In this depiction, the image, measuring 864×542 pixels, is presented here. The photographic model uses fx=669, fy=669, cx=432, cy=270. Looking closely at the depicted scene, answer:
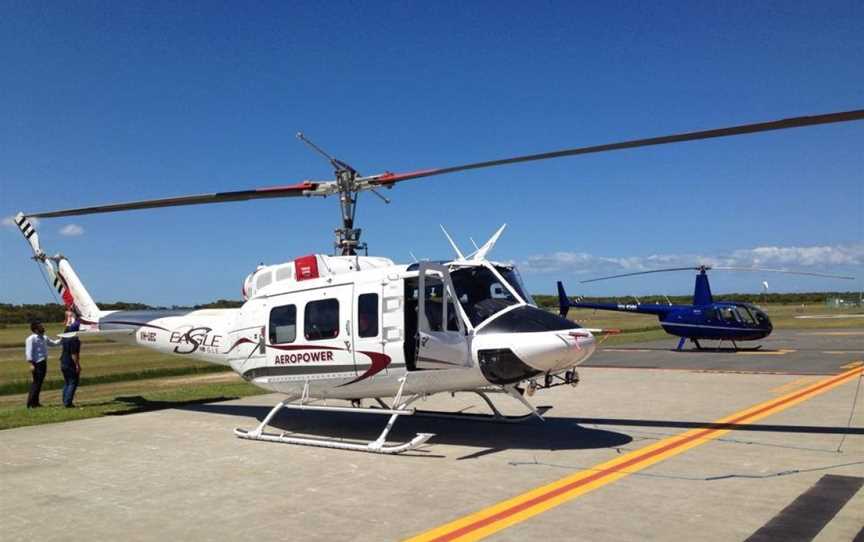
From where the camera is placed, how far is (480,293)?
32.3 ft

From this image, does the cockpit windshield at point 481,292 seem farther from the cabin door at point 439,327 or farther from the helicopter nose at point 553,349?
the helicopter nose at point 553,349

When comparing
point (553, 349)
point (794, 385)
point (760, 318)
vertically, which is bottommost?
point (794, 385)

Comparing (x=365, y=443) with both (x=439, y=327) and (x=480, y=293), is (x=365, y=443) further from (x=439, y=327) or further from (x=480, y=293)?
(x=480, y=293)

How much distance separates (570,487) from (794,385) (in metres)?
11.1

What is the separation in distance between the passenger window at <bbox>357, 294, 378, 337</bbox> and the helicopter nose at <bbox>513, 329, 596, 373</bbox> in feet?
7.45

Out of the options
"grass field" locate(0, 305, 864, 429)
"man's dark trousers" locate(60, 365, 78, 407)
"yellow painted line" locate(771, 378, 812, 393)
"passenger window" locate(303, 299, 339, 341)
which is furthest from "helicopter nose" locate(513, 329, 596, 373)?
"man's dark trousers" locate(60, 365, 78, 407)

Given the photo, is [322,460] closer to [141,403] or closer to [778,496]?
[778,496]

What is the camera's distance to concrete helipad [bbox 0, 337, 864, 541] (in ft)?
19.9

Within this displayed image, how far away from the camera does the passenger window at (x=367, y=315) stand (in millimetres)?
10078

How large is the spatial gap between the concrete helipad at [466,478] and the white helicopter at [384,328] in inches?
30.0

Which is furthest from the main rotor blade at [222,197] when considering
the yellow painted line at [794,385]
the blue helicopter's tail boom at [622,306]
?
the blue helicopter's tail boom at [622,306]

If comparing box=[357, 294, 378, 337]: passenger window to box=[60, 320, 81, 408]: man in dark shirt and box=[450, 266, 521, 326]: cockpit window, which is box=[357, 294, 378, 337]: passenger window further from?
box=[60, 320, 81, 408]: man in dark shirt

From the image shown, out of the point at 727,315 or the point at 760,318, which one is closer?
the point at 760,318

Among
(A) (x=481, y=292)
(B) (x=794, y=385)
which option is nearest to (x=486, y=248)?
(A) (x=481, y=292)
